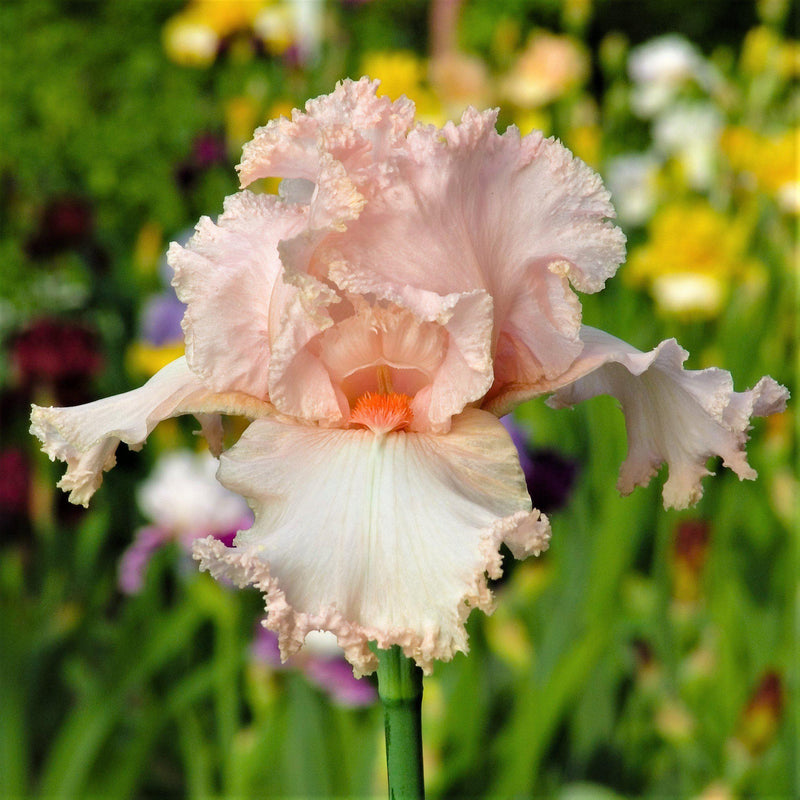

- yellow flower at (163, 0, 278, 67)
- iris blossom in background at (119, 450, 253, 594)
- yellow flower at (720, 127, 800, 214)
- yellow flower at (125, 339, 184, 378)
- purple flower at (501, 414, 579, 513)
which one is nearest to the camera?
purple flower at (501, 414, 579, 513)

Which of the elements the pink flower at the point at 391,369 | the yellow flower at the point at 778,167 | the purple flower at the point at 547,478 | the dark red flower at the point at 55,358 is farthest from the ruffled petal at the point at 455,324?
the yellow flower at the point at 778,167

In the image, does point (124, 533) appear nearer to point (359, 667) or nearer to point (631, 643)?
point (631, 643)

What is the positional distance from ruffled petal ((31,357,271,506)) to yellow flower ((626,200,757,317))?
1.81 meters

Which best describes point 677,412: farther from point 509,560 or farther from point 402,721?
point 509,560

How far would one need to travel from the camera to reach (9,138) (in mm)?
3961

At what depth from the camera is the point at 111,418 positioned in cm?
46

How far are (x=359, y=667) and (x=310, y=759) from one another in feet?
3.47

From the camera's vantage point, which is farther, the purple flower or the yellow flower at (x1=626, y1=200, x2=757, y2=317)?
the yellow flower at (x1=626, y1=200, x2=757, y2=317)

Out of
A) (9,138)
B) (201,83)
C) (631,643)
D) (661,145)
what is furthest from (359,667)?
(201,83)

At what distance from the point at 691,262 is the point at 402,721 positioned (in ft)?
6.29

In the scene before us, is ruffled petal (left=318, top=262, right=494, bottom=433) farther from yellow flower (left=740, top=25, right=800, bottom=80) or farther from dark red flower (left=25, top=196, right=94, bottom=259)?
yellow flower (left=740, top=25, right=800, bottom=80)

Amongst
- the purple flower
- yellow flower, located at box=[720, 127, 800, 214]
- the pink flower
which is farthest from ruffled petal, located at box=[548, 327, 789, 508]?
yellow flower, located at box=[720, 127, 800, 214]

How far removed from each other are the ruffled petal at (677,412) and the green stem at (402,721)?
0.42 ft

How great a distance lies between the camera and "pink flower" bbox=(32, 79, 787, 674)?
0.39 m
